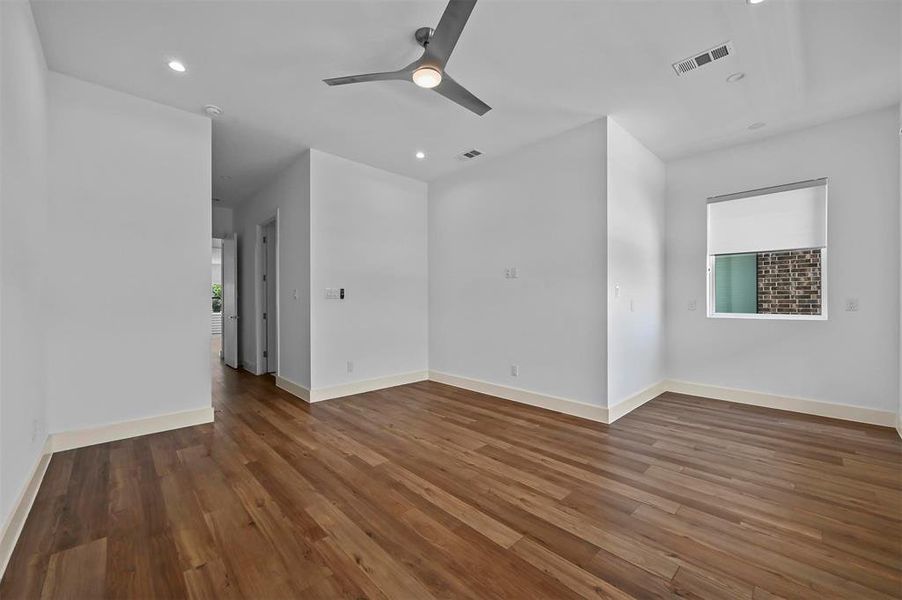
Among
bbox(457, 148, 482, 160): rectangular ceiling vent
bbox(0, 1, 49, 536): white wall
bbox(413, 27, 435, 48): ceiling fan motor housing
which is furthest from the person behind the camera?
bbox(457, 148, 482, 160): rectangular ceiling vent

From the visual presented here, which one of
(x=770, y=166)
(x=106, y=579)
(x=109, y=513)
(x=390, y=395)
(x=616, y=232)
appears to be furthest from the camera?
(x=390, y=395)

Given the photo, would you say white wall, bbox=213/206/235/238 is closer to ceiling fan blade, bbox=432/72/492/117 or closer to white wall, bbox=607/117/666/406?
ceiling fan blade, bbox=432/72/492/117

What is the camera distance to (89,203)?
3.06m

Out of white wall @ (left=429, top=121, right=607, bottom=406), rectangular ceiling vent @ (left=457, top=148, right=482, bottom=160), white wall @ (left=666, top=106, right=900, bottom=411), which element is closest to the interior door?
white wall @ (left=429, top=121, right=607, bottom=406)

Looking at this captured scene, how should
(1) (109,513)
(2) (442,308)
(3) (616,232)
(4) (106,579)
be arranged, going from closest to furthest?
(4) (106,579) → (1) (109,513) → (3) (616,232) → (2) (442,308)

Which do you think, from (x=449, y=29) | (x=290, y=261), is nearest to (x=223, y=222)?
(x=290, y=261)

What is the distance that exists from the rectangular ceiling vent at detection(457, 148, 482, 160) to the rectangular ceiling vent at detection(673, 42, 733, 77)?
7.08ft

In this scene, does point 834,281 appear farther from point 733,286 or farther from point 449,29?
point 449,29

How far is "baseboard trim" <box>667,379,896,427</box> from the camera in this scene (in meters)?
3.53

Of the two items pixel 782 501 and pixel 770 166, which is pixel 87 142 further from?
pixel 770 166

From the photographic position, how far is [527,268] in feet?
14.0

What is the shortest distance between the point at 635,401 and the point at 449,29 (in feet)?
12.4

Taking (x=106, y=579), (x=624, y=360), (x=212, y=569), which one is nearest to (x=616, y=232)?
(x=624, y=360)

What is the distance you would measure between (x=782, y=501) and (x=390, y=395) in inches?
142
